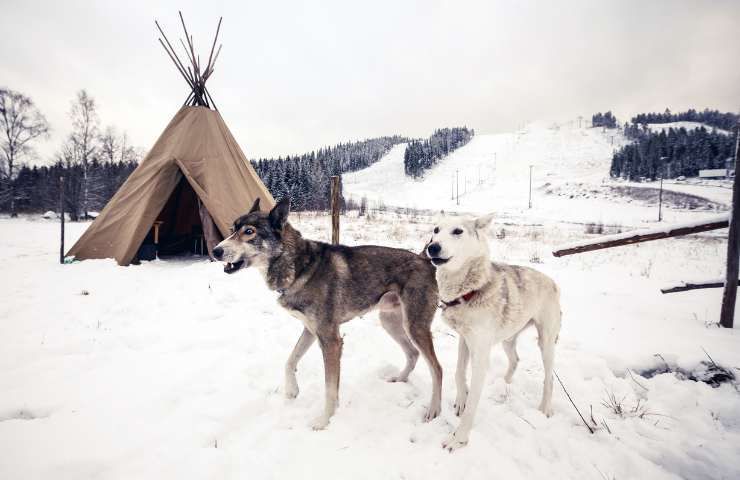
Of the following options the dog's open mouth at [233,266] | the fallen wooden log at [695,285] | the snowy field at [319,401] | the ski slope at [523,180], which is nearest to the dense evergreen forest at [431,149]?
the ski slope at [523,180]

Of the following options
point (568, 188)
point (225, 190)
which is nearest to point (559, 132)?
point (568, 188)

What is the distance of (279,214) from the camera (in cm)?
356

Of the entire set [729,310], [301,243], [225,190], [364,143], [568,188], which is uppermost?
[364,143]

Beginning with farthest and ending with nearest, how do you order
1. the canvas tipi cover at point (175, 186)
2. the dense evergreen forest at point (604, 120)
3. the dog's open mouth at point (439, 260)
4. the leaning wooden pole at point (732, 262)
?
the dense evergreen forest at point (604, 120) → the canvas tipi cover at point (175, 186) → the leaning wooden pole at point (732, 262) → the dog's open mouth at point (439, 260)

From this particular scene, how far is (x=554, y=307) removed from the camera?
3.36 m

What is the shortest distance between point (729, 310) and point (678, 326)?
646 mm

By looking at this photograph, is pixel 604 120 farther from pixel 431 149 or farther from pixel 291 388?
pixel 291 388

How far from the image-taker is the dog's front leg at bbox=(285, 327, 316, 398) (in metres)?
3.41

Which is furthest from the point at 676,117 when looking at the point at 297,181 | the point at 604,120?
the point at 297,181

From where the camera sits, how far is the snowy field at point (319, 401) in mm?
2463

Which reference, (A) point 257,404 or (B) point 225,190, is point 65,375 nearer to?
(A) point 257,404

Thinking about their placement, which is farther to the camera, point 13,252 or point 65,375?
point 13,252

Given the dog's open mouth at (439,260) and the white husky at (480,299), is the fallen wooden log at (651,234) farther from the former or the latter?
the dog's open mouth at (439,260)

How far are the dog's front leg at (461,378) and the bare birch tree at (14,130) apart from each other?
33874 mm
